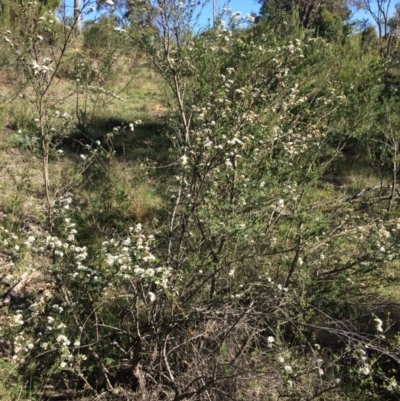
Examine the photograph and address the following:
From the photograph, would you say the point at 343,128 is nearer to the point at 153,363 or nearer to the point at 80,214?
the point at 80,214

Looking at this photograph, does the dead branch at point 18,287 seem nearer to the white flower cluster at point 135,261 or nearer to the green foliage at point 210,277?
the green foliage at point 210,277

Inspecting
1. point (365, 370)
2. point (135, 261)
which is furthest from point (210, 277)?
point (365, 370)

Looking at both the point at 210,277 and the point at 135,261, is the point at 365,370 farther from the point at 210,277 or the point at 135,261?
the point at 135,261

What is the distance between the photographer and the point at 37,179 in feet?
17.1

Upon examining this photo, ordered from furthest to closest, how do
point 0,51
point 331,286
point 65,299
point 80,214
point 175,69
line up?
point 0,51, point 80,214, point 331,286, point 175,69, point 65,299

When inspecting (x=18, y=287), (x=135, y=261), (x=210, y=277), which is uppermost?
(x=135, y=261)

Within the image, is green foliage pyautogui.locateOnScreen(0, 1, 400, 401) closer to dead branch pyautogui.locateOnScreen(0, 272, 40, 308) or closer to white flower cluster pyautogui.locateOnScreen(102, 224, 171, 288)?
white flower cluster pyautogui.locateOnScreen(102, 224, 171, 288)

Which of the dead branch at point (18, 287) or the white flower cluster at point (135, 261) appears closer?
the white flower cluster at point (135, 261)

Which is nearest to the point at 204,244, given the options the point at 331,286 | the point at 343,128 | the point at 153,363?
the point at 153,363

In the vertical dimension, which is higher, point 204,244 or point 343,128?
point 343,128

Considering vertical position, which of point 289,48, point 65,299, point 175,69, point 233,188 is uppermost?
point 289,48

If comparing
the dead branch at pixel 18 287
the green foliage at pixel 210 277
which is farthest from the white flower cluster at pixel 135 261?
the dead branch at pixel 18 287

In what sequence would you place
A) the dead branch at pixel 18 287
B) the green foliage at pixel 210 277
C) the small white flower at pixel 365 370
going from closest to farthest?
the small white flower at pixel 365 370, the green foliage at pixel 210 277, the dead branch at pixel 18 287

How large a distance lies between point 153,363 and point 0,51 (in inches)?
239
